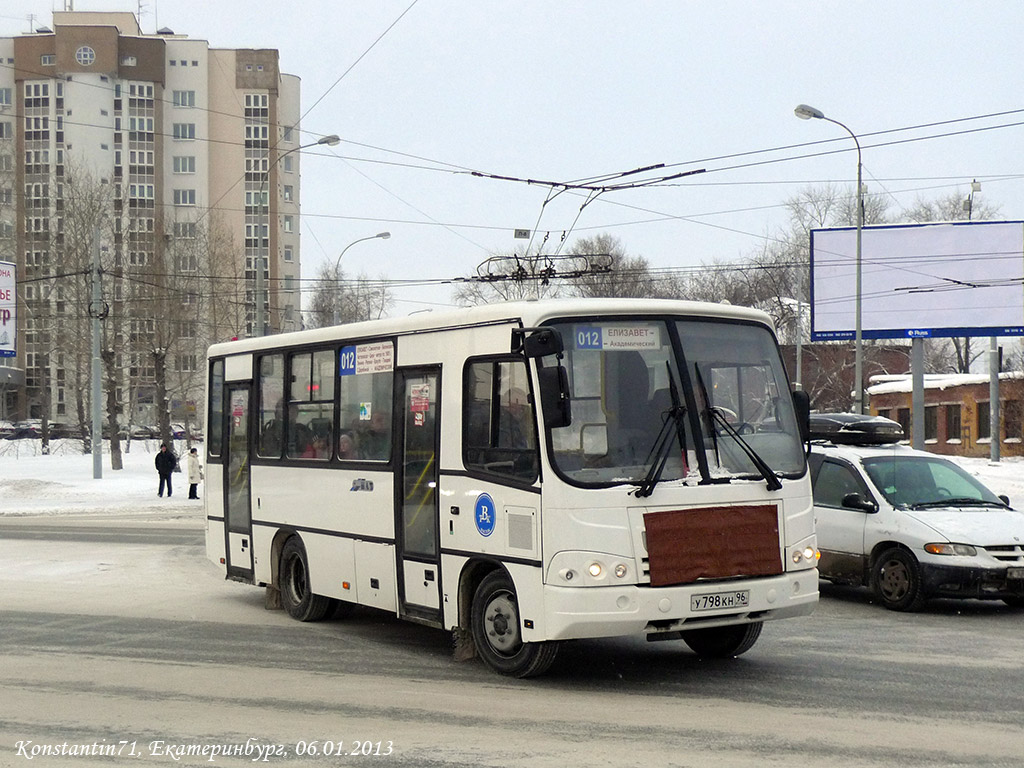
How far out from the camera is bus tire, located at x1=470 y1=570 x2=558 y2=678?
28.0 feet

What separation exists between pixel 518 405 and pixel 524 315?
2.06 ft

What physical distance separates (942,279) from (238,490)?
98.1 feet

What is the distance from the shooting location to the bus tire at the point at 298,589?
38.6ft

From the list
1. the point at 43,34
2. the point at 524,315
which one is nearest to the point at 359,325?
the point at 524,315

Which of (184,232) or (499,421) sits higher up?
(184,232)

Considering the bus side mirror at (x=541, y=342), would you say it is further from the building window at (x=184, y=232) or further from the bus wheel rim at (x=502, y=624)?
the building window at (x=184, y=232)

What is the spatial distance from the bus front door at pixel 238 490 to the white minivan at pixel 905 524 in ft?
19.8

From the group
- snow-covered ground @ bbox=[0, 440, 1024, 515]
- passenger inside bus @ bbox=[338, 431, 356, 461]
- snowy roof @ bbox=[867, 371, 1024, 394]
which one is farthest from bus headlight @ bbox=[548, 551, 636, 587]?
snowy roof @ bbox=[867, 371, 1024, 394]

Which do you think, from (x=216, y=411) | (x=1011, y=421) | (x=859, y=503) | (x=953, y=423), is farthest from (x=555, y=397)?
(x=953, y=423)

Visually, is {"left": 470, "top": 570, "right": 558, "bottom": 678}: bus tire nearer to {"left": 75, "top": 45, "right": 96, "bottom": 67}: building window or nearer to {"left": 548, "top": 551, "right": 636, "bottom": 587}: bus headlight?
{"left": 548, "top": 551, "right": 636, "bottom": 587}: bus headlight

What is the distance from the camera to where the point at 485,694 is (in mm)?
8258

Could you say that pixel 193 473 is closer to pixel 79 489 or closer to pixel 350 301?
pixel 79 489

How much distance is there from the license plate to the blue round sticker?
1.51 meters

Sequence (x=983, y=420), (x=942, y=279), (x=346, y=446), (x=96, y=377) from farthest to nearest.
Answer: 1. (x=983, y=420)
2. (x=96, y=377)
3. (x=942, y=279)
4. (x=346, y=446)
